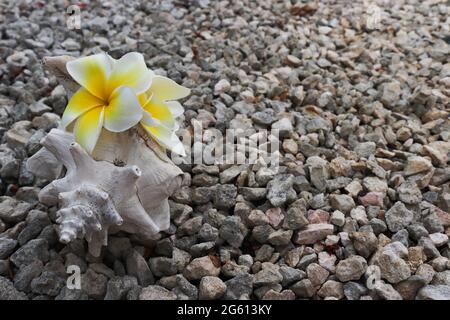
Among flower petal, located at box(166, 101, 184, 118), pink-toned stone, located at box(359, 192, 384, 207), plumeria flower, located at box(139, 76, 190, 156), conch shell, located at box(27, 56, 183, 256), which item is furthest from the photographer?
pink-toned stone, located at box(359, 192, 384, 207)

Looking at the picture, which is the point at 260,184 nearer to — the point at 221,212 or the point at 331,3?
the point at 221,212

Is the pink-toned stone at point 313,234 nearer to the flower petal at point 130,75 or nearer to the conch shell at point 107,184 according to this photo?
the conch shell at point 107,184

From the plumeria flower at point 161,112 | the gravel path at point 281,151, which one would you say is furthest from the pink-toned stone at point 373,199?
the plumeria flower at point 161,112

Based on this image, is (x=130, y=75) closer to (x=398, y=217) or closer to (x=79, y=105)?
(x=79, y=105)

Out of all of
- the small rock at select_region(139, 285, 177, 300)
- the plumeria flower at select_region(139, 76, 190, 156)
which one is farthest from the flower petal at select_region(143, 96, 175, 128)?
the small rock at select_region(139, 285, 177, 300)

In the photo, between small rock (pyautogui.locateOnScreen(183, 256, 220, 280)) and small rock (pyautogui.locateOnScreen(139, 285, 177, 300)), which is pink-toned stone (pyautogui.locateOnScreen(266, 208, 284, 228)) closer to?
small rock (pyautogui.locateOnScreen(183, 256, 220, 280))

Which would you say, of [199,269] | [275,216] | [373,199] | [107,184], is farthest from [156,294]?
[373,199]
